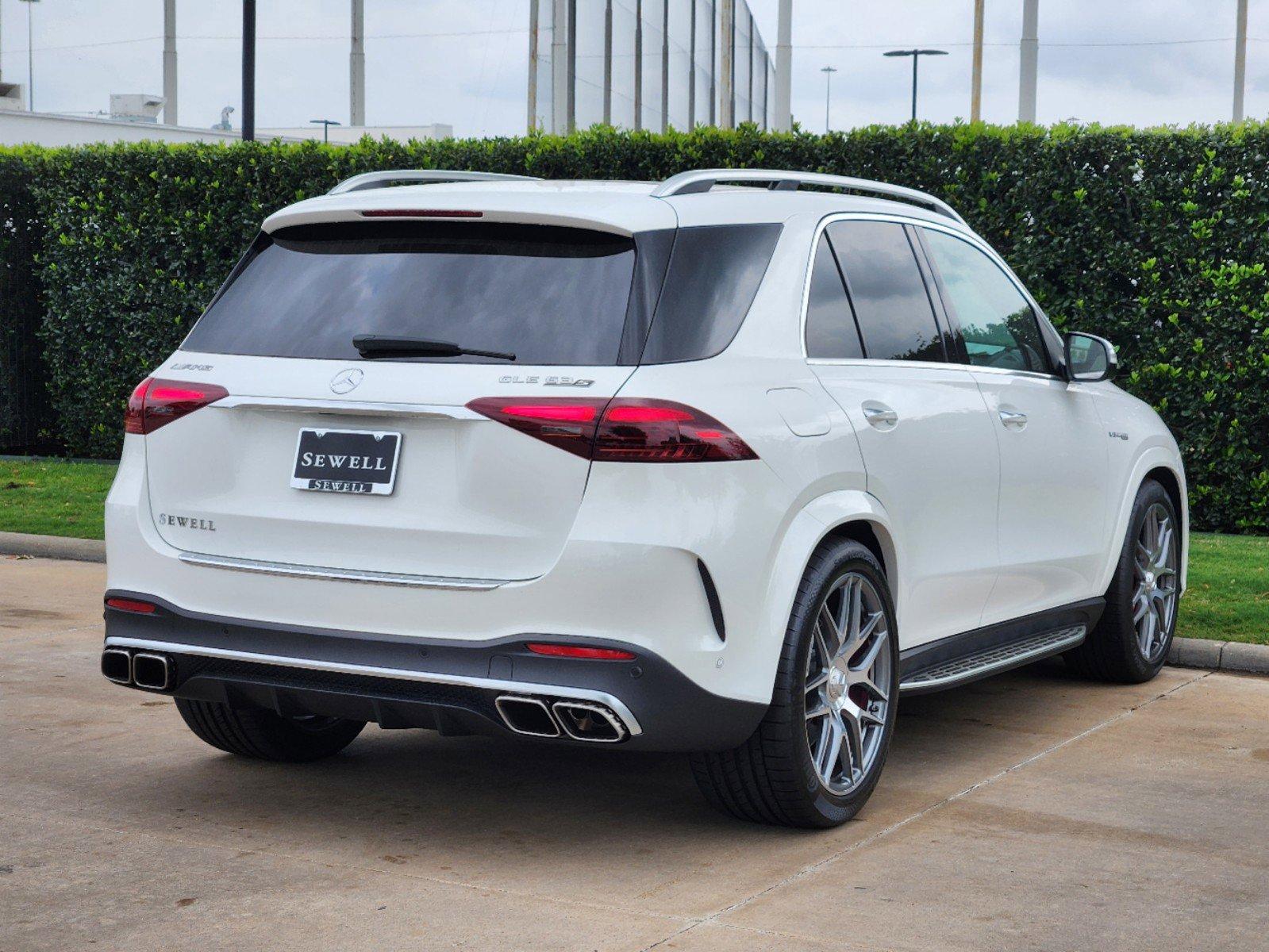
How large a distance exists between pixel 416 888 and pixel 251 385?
143 centimetres

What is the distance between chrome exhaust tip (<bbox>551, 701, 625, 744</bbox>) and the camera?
424cm

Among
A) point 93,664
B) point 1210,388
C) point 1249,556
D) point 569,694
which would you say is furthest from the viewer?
point 1210,388

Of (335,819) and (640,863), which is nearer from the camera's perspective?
(640,863)

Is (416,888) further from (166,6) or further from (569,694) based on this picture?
(166,6)

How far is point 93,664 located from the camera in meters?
7.42

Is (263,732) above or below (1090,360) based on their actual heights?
below

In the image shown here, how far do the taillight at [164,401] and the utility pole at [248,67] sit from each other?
13.4 m

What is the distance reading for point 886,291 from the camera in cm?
557

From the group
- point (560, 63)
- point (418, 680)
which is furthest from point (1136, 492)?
point (560, 63)

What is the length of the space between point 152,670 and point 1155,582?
14.8 feet

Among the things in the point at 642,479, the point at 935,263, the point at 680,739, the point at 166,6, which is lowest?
the point at 680,739

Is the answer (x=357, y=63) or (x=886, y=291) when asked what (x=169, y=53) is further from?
(x=886, y=291)

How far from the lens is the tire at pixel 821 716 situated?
462 centimetres

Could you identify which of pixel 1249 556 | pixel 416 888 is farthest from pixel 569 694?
pixel 1249 556
